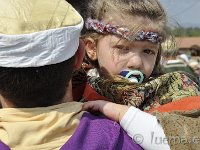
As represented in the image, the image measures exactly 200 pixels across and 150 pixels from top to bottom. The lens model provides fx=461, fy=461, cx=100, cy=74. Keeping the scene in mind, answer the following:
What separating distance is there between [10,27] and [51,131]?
0.34m

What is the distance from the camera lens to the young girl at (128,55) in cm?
208

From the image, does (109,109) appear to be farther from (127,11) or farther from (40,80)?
(127,11)

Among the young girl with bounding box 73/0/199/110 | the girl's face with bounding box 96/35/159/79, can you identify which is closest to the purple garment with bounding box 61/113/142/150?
the young girl with bounding box 73/0/199/110

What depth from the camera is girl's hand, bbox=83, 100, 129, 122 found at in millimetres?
1658

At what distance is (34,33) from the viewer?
1366 mm

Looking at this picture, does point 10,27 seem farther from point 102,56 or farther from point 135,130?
point 102,56

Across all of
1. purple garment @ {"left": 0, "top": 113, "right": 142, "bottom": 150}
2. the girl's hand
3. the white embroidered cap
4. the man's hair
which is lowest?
the girl's hand

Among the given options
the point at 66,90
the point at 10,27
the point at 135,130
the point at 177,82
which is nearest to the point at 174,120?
the point at 135,130

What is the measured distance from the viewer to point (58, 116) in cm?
145

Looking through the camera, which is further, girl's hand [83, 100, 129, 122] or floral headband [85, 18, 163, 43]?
floral headband [85, 18, 163, 43]

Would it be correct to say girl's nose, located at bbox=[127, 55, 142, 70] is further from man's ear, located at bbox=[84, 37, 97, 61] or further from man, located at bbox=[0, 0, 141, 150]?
Result: man, located at bbox=[0, 0, 141, 150]

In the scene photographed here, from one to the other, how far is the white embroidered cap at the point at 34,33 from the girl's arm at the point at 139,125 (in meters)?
0.33

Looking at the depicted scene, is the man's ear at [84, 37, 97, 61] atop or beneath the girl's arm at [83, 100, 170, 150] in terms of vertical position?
beneath

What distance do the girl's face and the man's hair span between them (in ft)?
2.29
